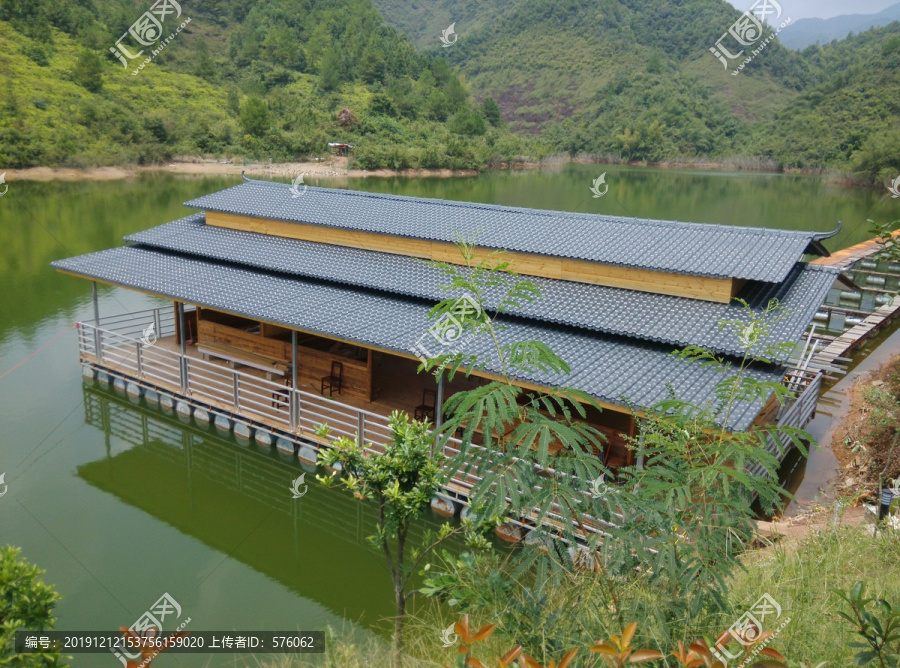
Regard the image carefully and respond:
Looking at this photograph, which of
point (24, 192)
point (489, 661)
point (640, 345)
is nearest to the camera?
point (489, 661)

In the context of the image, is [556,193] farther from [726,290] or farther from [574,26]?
[574,26]

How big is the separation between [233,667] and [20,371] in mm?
10178

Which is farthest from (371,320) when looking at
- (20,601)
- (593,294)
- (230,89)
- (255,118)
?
(230,89)

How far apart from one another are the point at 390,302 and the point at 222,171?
142 ft

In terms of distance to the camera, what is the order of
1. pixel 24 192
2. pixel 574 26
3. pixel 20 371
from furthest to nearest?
pixel 574 26 < pixel 24 192 < pixel 20 371

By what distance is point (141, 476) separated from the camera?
10.8m

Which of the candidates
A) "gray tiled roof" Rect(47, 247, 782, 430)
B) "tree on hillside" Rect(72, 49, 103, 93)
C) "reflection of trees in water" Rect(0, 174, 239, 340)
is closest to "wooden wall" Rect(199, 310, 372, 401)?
"gray tiled roof" Rect(47, 247, 782, 430)

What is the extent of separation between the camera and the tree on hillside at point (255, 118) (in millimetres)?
52562

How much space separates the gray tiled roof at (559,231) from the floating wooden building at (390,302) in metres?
0.04

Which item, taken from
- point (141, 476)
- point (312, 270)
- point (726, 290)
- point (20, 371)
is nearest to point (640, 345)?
point (726, 290)

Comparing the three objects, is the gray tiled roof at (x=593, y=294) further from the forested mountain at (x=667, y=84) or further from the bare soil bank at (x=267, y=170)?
the forested mountain at (x=667, y=84)

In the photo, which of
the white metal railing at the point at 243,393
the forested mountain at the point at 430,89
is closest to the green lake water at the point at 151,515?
the white metal railing at the point at 243,393

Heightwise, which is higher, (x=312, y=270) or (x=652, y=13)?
(x=652, y=13)

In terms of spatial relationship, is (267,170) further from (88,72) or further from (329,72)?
(329,72)
